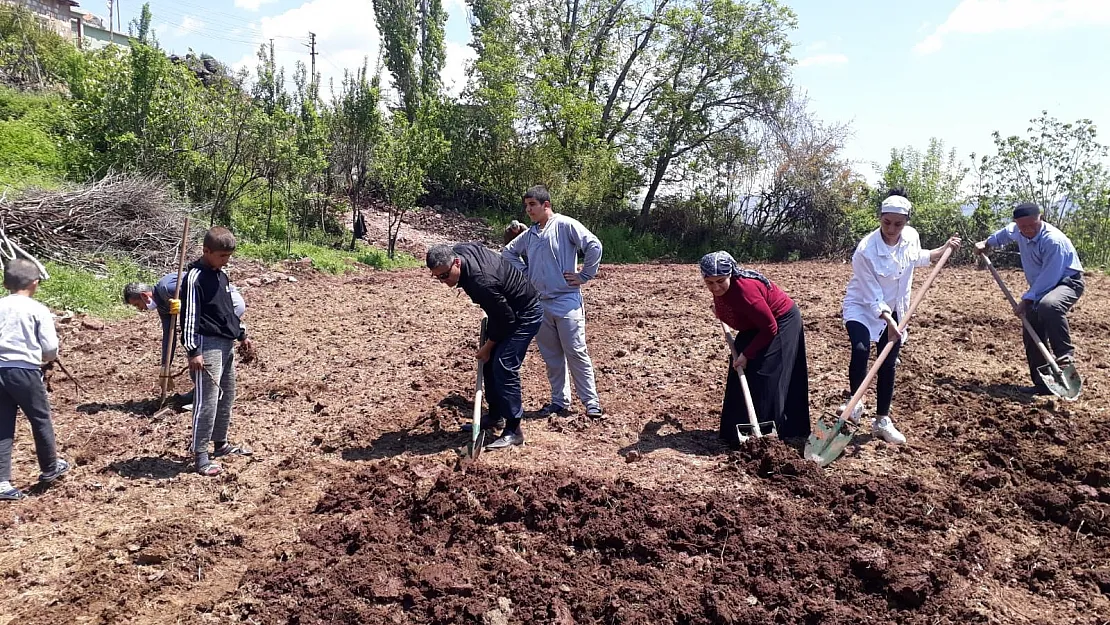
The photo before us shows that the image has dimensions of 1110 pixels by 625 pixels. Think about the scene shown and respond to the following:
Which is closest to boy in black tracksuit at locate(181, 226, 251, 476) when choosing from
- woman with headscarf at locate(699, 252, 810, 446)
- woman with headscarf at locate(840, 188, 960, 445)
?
woman with headscarf at locate(699, 252, 810, 446)

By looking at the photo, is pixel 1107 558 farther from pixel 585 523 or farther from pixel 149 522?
pixel 149 522

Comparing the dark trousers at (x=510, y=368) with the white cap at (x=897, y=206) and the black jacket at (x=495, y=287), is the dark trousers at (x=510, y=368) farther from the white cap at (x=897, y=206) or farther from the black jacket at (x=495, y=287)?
the white cap at (x=897, y=206)

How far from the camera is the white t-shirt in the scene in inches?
186

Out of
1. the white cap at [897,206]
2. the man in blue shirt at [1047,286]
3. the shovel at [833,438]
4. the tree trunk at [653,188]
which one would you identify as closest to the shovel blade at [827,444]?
the shovel at [833,438]

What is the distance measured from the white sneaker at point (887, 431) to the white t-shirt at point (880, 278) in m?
0.59

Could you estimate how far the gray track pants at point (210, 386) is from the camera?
444 cm

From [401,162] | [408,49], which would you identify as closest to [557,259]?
[401,162]

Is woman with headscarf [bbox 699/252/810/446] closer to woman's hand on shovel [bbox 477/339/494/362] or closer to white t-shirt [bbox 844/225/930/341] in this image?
white t-shirt [bbox 844/225/930/341]

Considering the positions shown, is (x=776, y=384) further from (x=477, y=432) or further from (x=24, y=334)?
(x=24, y=334)

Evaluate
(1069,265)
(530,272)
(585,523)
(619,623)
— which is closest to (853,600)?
(619,623)

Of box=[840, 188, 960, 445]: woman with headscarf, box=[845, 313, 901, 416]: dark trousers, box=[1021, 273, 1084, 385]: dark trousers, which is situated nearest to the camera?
box=[840, 188, 960, 445]: woman with headscarf

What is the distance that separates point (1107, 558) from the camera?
11.4ft

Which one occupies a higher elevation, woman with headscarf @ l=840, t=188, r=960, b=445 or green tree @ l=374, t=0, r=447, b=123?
green tree @ l=374, t=0, r=447, b=123

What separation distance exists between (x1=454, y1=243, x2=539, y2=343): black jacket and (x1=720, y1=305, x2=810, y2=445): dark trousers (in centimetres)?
150
